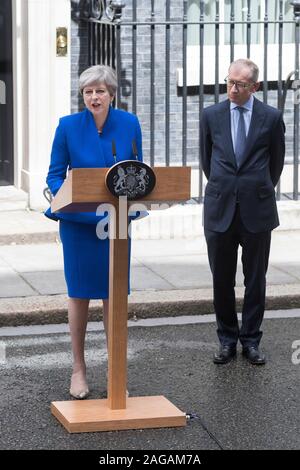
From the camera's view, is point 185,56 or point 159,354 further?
point 185,56

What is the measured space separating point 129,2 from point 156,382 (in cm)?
557

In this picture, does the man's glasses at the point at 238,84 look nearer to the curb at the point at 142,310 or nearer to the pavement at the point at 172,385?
the pavement at the point at 172,385

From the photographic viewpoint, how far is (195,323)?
834 centimetres

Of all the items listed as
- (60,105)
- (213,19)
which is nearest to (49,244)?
(60,105)

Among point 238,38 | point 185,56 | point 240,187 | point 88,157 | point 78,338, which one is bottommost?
point 78,338

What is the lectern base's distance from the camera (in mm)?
6090

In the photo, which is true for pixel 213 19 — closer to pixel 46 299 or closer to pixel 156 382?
pixel 46 299

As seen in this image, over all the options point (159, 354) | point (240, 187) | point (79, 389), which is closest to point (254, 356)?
point (159, 354)

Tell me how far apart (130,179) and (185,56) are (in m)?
5.18

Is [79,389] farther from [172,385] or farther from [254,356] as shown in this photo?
[254,356]

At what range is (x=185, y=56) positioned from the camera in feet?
35.9

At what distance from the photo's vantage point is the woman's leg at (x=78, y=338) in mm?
6562

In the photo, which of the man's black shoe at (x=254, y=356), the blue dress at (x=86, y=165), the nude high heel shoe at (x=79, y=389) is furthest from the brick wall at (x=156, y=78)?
the nude high heel shoe at (x=79, y=389)

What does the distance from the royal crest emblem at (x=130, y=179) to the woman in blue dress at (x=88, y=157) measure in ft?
1.36
